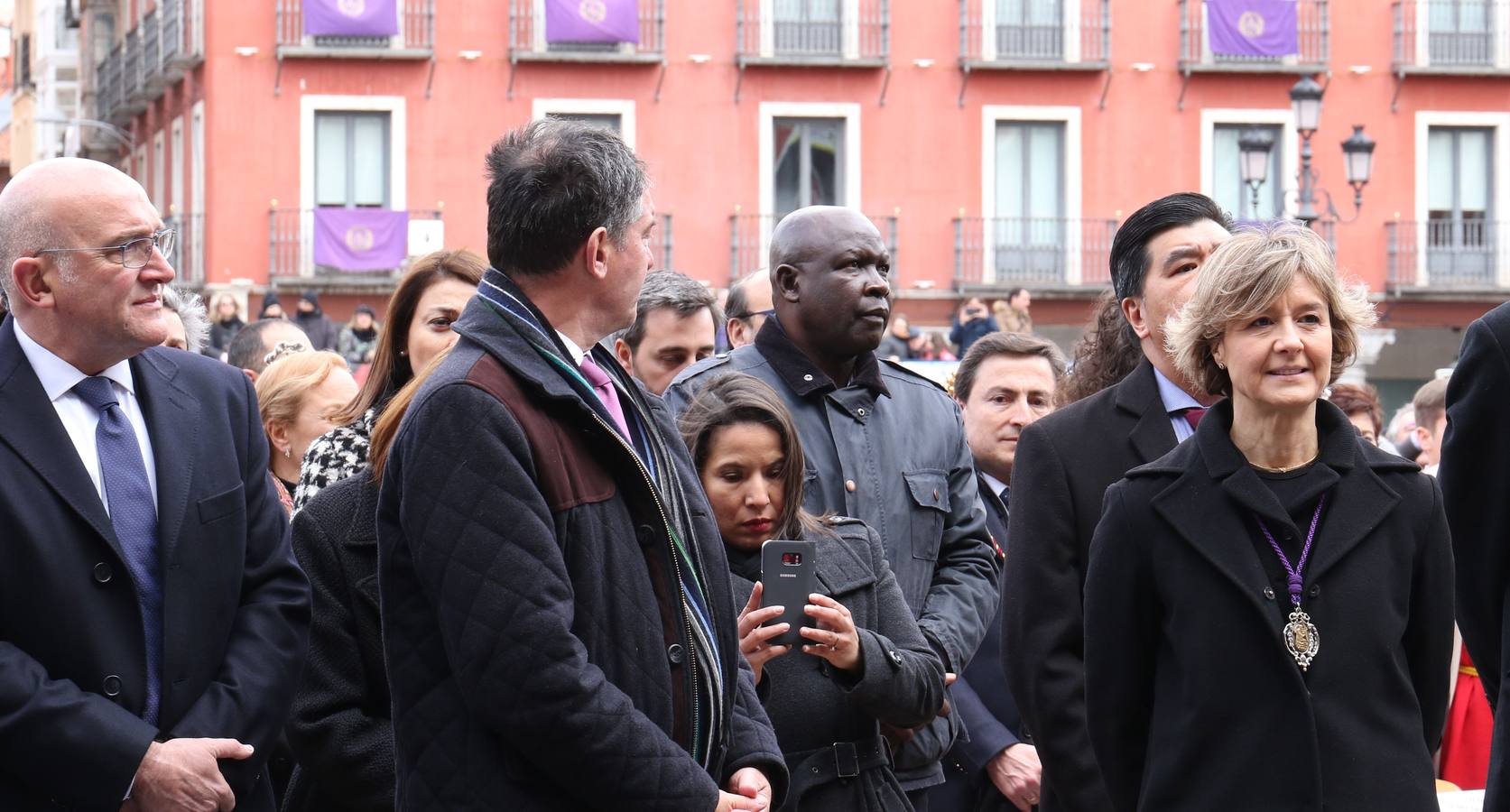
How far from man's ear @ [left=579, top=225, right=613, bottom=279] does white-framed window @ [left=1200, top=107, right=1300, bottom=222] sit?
28799mm

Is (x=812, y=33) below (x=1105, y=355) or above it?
above

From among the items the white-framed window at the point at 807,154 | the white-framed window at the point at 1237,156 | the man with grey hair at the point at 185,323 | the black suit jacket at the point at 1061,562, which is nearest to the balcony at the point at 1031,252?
the white-framed window at the point at 1237,156

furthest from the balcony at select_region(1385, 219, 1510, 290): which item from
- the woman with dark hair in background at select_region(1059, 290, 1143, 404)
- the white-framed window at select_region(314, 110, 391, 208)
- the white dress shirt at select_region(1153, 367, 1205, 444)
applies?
the white dress shirt at select_region(1153, 367, 1205, 444)

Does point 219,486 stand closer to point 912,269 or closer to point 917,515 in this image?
point 917,515

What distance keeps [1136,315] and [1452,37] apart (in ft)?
98.2

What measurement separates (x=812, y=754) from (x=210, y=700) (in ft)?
4.28

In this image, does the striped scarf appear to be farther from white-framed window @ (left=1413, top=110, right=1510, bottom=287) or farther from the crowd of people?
white-framed window @ (left=1413, top=110, right=1510, bottom=287)

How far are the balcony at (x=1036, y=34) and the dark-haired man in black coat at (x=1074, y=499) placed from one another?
88.2 ft

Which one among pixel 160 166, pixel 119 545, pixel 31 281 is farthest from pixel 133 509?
pixel 160 166

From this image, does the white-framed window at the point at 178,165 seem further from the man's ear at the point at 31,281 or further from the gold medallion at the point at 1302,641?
Answer: the gold medallion at the point at 1302,641

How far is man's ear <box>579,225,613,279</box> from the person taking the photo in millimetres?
3688

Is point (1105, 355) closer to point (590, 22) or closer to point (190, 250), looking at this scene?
point (590, 22)

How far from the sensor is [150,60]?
113 feet

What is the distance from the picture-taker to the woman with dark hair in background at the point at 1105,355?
17.0ft
